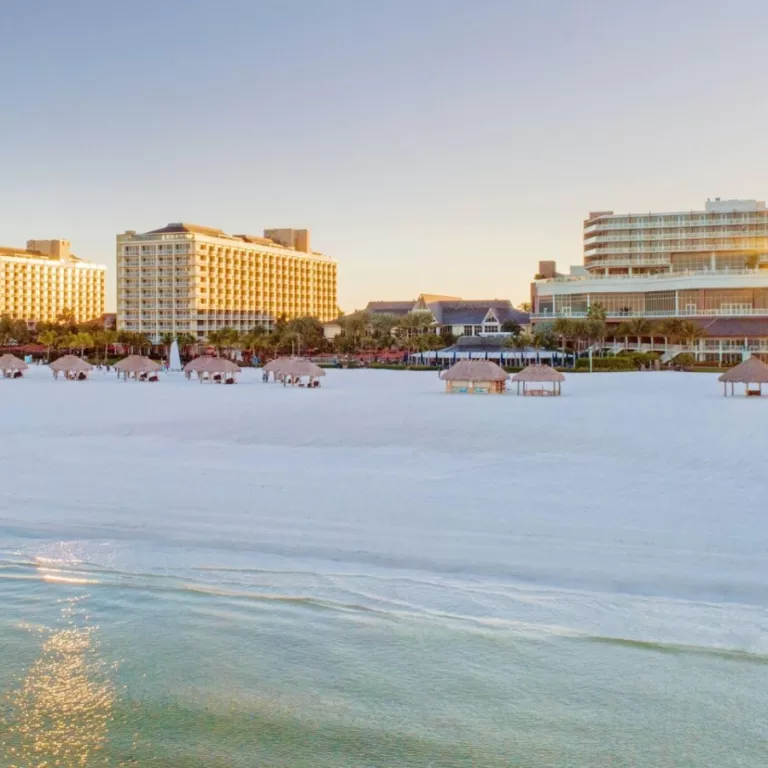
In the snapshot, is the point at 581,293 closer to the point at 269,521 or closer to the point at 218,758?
the point at 269,521

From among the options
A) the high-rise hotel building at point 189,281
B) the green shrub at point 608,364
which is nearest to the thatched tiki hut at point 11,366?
the green shrub at point 608,364

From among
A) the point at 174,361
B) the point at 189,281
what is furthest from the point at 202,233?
the point at 174,361

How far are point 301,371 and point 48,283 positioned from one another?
134826 millimetres

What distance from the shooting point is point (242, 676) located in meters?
7.68

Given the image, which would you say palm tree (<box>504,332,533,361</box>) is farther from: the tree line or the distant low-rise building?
the distant low-rise building

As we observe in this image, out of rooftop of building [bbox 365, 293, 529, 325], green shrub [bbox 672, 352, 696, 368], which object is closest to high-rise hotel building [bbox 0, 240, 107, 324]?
rooftop of building [bbox 365, 293, 529, 325]

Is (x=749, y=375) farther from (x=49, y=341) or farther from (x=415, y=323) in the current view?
(x=49, y=341)

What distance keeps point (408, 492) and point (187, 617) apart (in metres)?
5.89

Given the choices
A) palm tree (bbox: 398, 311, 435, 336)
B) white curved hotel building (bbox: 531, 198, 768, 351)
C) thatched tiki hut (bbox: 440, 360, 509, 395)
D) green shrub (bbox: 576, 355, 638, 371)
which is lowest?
thatched tiki hut (bbox: 440, 360, 509, 395)

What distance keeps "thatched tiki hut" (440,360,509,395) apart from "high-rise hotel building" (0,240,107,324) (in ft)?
436

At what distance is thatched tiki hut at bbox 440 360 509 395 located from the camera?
40812 millimetres

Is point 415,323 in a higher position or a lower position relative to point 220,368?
higher

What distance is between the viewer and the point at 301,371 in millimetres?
47219

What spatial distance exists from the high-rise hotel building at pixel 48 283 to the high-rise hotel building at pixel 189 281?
35.7m
